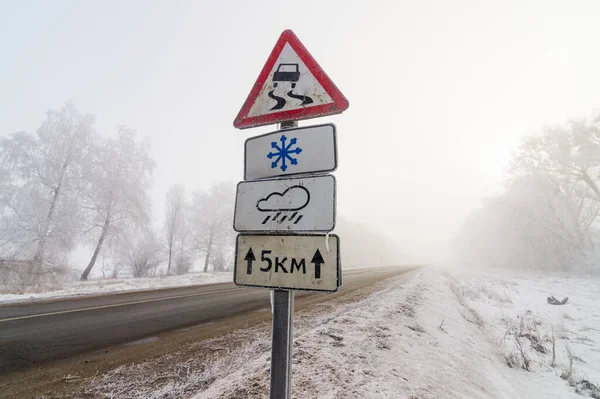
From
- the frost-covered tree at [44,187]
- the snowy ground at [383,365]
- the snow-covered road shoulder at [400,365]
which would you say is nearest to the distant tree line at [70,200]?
the frost-covered tree at [44,187]

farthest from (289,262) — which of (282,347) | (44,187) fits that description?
(44,187)

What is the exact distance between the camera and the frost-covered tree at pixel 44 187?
13758 millimetres

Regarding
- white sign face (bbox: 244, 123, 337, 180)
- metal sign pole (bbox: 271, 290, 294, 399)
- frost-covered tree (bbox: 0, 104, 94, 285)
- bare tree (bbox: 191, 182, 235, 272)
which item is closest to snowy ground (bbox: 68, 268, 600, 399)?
metal sign pole (bbox: 271, 290, 294, 399)

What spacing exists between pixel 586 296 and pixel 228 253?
27.0 meters

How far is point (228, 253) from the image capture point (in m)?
28.8

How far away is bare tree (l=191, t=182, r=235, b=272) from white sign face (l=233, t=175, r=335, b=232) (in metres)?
27.4

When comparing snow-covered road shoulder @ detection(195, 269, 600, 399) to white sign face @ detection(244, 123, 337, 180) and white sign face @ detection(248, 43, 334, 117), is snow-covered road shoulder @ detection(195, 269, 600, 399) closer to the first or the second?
white sign face @ detection(244, 123, 337, 180)

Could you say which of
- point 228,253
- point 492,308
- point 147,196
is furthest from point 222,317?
point 228,253

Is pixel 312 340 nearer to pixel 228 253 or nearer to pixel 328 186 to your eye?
pixel 328 186

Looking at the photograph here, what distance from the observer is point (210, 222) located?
28.8 m

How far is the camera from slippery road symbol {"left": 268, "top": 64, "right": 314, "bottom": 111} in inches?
65.8

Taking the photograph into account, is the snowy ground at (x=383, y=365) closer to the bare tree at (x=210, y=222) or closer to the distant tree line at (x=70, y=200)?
the distant tree line at (x=70, y=200)

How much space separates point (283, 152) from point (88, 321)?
6166mm

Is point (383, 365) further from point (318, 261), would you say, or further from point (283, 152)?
point (283, 152)
